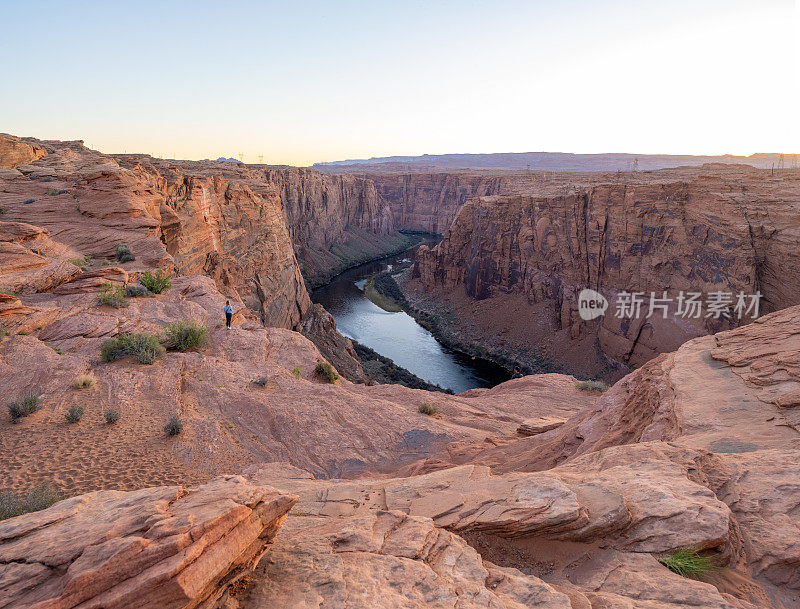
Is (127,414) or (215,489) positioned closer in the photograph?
(215,489)

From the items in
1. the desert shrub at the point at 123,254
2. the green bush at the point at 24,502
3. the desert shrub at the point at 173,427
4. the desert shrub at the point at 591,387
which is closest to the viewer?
the green bush at the point at 24,502

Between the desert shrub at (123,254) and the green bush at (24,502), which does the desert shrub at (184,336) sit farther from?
the green bush at (24,502)

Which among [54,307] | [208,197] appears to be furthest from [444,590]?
[208,197]

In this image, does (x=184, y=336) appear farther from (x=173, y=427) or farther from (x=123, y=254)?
(x=123, y=254)

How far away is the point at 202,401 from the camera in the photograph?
12438 millimetres

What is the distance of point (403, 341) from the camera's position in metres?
52.7

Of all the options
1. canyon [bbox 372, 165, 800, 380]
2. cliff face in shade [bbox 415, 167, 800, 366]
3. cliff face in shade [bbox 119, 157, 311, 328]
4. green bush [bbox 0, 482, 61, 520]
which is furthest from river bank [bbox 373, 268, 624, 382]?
green bush [bbox 0, 482, 61, 520]

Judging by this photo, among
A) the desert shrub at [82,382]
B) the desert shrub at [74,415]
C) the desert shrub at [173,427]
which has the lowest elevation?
the desert shrub at [173,427]

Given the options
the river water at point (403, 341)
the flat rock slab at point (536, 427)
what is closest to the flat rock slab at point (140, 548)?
the flat rock slab at point (536, 427)

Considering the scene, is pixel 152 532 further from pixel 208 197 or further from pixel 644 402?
pixel 208 197

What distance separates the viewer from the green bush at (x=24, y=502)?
6.50 m

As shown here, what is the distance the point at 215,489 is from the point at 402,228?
135 metres

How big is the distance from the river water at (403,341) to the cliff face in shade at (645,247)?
1080cm

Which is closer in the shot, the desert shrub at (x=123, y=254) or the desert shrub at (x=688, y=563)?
the desert shrub at (x=688, y=563)
